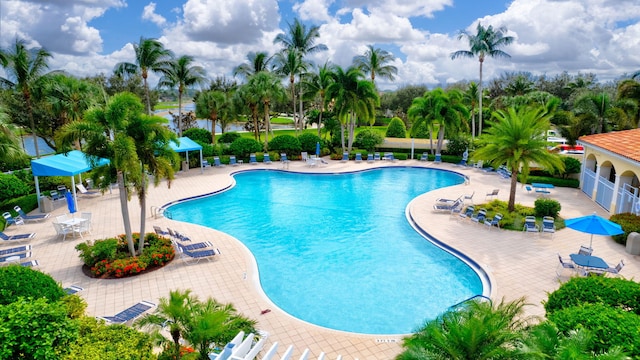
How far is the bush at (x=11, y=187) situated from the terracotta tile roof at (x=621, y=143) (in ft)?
95.8

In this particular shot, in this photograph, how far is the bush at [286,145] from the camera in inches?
1389

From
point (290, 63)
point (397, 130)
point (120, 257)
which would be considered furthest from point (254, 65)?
point (120, 257)

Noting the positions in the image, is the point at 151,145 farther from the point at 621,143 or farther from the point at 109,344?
the point at 621,143

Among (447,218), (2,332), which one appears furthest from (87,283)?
(447,218)

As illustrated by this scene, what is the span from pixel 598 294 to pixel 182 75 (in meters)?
34.5

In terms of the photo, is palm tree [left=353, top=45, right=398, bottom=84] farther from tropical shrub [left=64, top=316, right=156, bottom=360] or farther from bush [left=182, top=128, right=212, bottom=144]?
tropical shrub [left=64, top=316, right=156, bottom=360]

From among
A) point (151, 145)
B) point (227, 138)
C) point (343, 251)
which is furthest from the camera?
point (227, 138)

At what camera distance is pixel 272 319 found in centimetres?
1089

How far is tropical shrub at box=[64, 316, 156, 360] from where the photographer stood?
701 centimetres

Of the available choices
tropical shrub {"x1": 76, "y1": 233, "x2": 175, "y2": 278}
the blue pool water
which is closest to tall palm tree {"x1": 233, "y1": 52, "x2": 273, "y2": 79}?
the blue pool water

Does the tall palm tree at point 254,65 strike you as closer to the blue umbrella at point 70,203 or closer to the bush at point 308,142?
the bush at point 308,142

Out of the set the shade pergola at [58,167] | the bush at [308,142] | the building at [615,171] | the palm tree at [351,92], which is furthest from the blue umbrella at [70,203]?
the building at [615,171]

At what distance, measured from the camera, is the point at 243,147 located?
113 ft

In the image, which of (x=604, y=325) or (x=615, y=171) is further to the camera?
(x=615, y=171)
